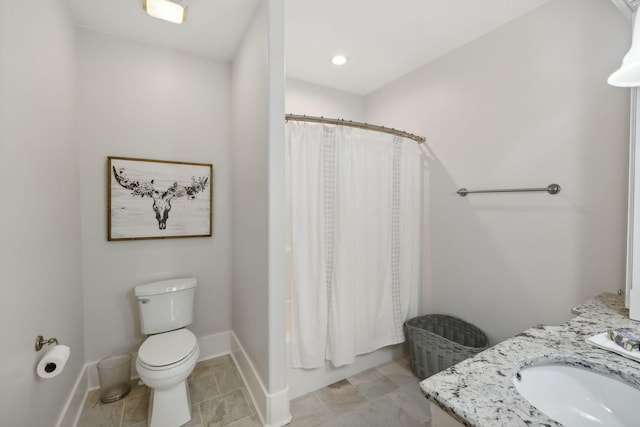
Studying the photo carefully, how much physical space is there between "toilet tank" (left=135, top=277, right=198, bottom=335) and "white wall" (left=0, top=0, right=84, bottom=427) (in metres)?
0.37

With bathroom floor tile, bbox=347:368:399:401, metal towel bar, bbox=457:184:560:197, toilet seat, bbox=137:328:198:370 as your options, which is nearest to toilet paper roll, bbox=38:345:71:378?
toilet seat, bbox=137:328:198:370

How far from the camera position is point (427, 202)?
2.37m

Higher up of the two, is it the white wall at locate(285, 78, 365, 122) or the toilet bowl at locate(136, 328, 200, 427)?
the white wall at locate(285, 78, 365, 122)

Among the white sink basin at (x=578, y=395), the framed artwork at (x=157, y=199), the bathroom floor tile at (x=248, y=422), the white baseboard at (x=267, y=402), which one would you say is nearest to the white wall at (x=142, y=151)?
the framed artwork at (x=157, y=199)

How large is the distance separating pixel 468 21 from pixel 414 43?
38 centimetres

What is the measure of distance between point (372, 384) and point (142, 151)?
2466 mm

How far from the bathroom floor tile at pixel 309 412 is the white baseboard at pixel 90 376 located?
0.89 meters

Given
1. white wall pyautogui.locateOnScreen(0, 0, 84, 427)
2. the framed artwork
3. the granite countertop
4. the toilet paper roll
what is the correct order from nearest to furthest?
the granite countertop, white wall pyautogui.locateOnScreen(0, 0, 84, 427), the toilet paper roll, the framed artwork

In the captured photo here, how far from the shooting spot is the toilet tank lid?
6.12 feet

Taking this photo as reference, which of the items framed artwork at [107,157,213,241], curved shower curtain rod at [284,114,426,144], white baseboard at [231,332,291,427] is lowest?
white baseboard at [231,332,291,427]

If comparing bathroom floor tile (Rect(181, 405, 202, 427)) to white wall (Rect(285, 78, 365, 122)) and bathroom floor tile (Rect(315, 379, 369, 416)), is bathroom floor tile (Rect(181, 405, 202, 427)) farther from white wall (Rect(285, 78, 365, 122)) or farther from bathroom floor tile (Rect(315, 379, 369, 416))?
white wall (Rect(285, 78, 365, 122))

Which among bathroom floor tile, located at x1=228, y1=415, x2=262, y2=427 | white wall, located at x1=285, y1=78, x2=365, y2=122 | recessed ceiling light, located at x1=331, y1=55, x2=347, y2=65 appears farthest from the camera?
white wall, located at x1=285, y1=78, x2=365, y2=122

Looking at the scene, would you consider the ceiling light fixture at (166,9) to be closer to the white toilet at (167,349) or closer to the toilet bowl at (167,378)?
the white toilet at (167,349)

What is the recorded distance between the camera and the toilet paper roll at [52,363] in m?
1.10
